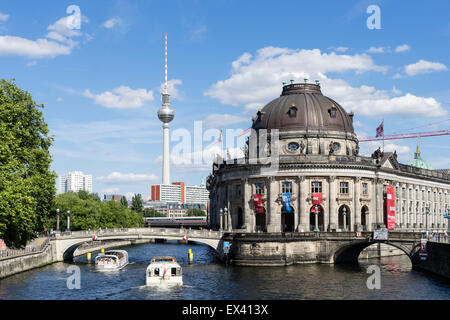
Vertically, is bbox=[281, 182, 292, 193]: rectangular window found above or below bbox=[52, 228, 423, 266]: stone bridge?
above

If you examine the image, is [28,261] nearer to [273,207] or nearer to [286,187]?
[273,207]

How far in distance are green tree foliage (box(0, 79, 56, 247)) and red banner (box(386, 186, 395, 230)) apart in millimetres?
63365

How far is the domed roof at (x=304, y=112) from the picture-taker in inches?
4222

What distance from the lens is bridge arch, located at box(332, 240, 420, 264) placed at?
7706cm

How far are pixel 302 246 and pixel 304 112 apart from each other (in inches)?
1256

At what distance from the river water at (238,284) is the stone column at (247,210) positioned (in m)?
23.0

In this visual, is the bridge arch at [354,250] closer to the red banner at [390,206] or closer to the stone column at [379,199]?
the stone column at [379,199]

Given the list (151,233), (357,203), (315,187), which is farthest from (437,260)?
(151,233)

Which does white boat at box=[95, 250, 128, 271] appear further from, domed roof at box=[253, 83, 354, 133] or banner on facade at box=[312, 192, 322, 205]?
domed roof at box=[253, 83, 354, 133]

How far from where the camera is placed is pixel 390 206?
107 m

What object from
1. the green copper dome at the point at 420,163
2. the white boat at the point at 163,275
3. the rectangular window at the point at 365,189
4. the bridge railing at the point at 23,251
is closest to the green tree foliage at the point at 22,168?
the bridge railing at the point at 23,251

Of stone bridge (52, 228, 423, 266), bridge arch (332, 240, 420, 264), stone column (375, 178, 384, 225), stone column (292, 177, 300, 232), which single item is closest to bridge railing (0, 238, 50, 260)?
stone bridge (52, 228, 423, 266)
